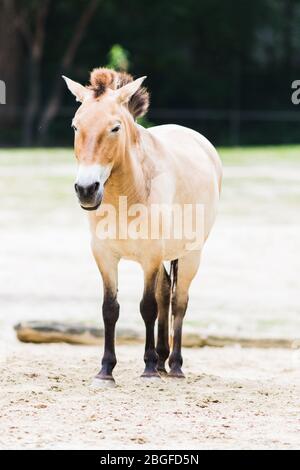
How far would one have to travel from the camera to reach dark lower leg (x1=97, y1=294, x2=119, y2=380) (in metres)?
5.56

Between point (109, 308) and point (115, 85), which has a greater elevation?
point (115, 85)

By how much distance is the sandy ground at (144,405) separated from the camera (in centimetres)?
440

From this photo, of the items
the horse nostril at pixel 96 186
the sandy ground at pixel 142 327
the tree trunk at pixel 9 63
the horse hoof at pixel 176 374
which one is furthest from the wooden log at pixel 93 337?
the tree trunk at pixel 9 63

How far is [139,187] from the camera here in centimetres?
→ 532

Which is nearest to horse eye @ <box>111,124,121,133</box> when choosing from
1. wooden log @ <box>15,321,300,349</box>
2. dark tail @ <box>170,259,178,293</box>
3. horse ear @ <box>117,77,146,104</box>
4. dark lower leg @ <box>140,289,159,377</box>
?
horse ear @ <box>117,77,146,104</box>

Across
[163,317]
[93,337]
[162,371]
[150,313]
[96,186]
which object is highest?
[96,186]

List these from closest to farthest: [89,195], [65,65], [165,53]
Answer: [89,195] → [65,65] → [165,53]

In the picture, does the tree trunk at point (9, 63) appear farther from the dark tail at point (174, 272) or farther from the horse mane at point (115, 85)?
the horse mane at point (115, 85)

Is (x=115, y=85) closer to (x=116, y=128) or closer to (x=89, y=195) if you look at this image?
(x=116, y=128)

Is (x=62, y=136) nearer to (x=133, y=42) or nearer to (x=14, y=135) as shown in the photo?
(x=14, y=135)

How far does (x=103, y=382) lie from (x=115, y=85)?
164cm

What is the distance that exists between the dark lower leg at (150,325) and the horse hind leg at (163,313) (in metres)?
0.44

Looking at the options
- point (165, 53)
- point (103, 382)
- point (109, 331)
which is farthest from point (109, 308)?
point (165, 53)

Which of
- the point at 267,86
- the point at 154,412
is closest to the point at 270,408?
the point at 154,412
